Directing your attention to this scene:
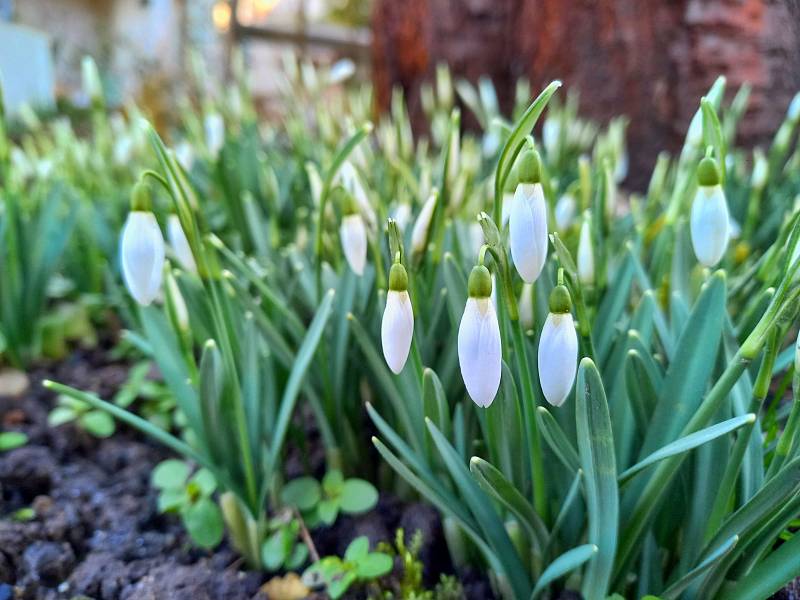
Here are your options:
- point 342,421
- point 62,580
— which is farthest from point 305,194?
point 62,580

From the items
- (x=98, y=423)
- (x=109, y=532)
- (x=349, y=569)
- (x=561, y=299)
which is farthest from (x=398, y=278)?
(x=98, y=423)

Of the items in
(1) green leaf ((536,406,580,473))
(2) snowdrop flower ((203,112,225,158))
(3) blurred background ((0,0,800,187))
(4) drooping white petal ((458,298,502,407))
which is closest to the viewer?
(4) drooping white petal ((458,298,502,407))

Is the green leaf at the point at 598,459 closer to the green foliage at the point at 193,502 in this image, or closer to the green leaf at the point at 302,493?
the green leaf at the point at 302,493

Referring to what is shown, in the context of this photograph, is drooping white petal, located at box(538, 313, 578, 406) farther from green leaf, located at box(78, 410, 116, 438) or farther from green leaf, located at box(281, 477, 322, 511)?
green leaf, located at box(78, 410, 116, 438)

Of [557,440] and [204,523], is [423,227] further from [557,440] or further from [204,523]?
[204,523]

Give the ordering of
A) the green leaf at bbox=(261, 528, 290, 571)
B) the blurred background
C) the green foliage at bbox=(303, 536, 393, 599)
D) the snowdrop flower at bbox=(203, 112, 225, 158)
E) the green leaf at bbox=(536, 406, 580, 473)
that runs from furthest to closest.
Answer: the blurred background < the snowdrop flower at bbox=(203, 112, 225, 158) < the green leaf at bbox=(261, 528, 290, 571) < the green foliage at bbox=(303, 536, 393, 599) < the green leaf at bbox=(536, 406, 580, 473)

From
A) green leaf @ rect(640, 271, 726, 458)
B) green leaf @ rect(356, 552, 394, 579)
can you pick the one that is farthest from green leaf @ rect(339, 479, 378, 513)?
green leaf @ rect(640, 271, 726, 458)
